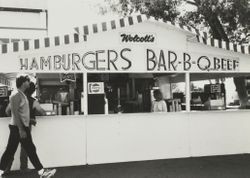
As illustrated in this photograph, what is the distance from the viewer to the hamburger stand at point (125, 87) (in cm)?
964

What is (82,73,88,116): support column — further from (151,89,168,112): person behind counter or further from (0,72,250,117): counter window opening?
(151,89,168,112): person behind counter

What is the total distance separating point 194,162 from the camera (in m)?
10.0

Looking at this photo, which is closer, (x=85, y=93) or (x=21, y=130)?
(x=21, y=130)

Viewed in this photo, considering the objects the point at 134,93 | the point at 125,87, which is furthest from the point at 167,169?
the point at 134,93

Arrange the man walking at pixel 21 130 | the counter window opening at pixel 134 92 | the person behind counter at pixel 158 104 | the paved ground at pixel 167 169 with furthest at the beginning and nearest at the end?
the person behind counter at pixel 158 104 → the counter window opening at pixel 134 92 → the paved ground at pixel 167 169 → the man walking at pixel 21 130

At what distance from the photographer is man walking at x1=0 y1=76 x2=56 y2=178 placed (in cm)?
820

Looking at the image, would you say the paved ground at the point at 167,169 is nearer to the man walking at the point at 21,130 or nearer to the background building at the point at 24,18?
the man walking at the point at 21,130

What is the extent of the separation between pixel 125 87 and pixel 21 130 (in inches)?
144

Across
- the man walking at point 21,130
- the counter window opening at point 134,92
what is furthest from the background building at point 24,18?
the man walking at point 21,130

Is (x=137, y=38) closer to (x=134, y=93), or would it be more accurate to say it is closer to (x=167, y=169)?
(x=134, y=93)

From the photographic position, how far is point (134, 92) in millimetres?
11523

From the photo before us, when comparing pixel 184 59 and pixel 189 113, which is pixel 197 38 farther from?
pixel 189 113

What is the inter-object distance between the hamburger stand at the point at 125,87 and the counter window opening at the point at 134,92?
0.11ft

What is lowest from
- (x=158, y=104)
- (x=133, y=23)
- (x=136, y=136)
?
(x=136, y=136)
